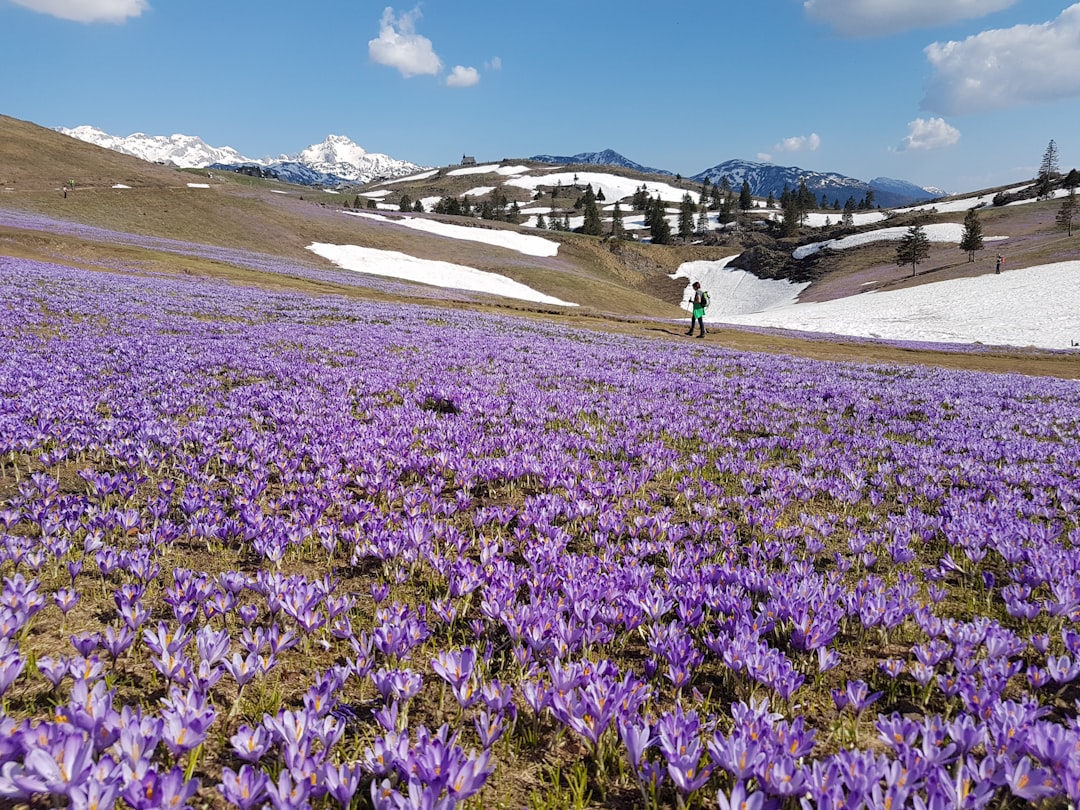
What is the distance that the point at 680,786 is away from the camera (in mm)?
2301

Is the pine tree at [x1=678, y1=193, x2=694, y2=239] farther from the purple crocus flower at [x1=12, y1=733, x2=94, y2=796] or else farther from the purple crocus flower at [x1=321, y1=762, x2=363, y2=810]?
the purple crocus flower at [x1=12, y1=733, x2=94, y2=796]

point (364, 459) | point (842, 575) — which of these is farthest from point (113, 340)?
point (842, 575)

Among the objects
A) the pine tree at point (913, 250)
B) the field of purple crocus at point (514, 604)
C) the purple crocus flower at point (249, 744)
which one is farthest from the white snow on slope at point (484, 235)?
the purple crocus flower at point (249, 744)

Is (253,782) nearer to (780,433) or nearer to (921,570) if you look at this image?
(921,570)

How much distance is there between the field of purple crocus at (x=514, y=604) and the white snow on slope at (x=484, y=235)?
84162 mm

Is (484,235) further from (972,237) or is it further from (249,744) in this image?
(249,744)

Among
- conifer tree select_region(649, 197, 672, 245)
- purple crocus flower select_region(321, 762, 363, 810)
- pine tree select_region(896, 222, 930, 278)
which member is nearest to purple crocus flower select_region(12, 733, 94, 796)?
purple crocus flower select_region(321, 762, 363, 810)

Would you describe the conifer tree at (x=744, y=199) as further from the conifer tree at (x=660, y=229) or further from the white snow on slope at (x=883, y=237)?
the white snow on slope at (x=883, y=237)

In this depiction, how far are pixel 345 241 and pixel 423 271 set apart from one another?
41.9ft

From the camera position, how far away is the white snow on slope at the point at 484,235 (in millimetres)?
91850

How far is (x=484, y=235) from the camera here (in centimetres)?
9850

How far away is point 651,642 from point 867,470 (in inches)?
227

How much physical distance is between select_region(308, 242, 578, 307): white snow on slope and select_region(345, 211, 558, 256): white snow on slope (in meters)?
22.8

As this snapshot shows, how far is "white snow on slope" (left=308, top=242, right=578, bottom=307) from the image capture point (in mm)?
61781
